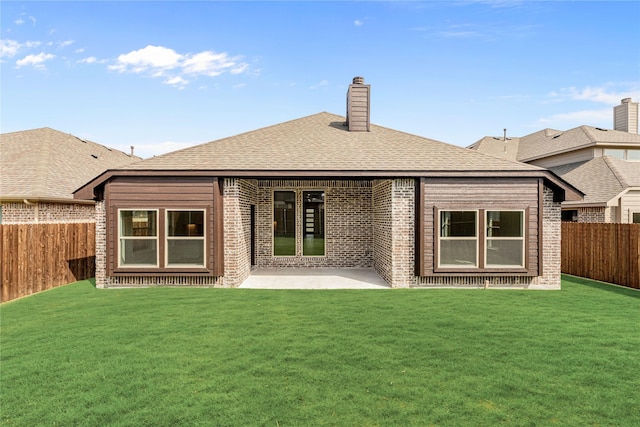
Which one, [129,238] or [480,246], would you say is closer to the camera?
[480,246]

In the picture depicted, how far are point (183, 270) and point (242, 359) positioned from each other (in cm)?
543

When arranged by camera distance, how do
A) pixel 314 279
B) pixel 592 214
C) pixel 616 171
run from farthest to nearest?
pixel 616 171
pixel 592 214
pixel 314 279

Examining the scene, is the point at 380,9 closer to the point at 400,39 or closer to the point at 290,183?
the point at 400,39

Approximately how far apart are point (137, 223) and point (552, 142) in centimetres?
2379

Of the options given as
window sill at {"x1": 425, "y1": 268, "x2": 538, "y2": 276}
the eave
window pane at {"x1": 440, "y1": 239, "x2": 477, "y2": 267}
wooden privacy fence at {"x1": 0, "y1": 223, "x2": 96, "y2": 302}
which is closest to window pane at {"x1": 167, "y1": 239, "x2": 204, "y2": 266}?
the eave

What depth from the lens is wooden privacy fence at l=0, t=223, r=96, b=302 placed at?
8148mm

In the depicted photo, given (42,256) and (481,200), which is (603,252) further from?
(42,256)

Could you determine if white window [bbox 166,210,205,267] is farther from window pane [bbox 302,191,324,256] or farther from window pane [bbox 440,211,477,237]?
window pane [bbox 440,211,477,237]

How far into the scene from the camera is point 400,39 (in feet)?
40.7

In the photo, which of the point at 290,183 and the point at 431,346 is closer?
the point at 431,346

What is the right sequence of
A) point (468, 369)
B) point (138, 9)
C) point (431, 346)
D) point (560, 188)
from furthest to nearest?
point (138, 9)
point (560, 188)
point (431, 346)
point (468, 369)

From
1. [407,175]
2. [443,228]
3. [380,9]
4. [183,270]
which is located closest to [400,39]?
[380,9]

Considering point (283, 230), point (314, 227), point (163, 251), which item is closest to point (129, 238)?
point (163, 251)

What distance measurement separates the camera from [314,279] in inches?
416
